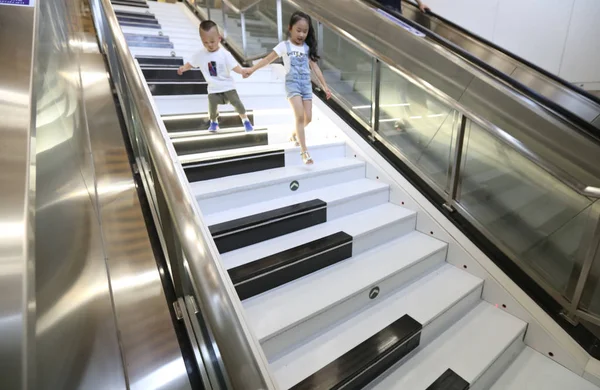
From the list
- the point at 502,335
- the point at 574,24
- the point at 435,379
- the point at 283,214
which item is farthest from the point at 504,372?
the point at 574,24

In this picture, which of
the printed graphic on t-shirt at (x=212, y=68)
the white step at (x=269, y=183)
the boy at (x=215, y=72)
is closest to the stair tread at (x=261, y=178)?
the white step at (x=269, y=183)

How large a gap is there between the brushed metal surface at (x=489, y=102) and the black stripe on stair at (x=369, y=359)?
1.10 meters

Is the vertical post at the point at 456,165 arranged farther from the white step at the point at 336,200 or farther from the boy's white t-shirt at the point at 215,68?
the boy's white t-shirt at the point at 215,68

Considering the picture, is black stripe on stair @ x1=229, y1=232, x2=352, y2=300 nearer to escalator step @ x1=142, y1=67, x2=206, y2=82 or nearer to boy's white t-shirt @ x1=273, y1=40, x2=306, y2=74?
boy's white t-shirt @ x1=273, y1=40, x2=306, y2=74

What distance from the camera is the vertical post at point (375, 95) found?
99.9 inches

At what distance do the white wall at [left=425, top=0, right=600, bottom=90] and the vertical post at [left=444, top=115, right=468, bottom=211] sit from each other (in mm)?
2129

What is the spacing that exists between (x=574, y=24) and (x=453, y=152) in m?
2.43

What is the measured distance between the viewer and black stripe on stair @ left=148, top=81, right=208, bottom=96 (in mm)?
2561

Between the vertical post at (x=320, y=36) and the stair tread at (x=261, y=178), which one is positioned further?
the vertical post at (x=320, y=36)

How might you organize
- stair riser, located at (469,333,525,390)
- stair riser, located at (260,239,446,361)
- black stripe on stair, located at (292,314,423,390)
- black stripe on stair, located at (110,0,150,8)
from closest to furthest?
black stripe on stair, located at (292,314,423,390) < stair riser, located at (260,239,446,361) < stair riser, located at (469,333,525,390) < black stripe on stair, located at (110,0,150,8)

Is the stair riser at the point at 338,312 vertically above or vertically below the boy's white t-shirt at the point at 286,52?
below

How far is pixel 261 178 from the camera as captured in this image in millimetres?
2137

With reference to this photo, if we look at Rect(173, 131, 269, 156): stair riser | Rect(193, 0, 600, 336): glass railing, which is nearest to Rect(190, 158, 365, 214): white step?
Rect(173, 131, 269, 156): stair riser

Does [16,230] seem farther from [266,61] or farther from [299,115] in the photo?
[266,61]
